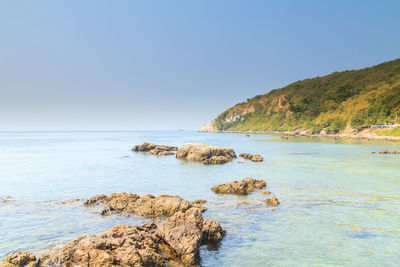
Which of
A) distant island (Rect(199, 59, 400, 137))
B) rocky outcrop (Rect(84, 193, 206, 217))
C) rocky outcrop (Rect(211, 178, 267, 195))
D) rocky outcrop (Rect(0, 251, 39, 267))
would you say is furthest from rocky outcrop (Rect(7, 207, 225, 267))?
distant island (Rect(199, 59, 400, 137))

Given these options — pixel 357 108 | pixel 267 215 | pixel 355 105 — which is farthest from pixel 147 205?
pixel 355 105

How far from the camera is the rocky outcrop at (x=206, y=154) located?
39.1 m

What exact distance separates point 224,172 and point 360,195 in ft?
49.9

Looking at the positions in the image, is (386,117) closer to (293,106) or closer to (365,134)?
(365,134)

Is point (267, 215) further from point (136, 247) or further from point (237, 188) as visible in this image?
point (136, 247)

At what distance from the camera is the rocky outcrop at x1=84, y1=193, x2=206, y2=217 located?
1506 centimetres

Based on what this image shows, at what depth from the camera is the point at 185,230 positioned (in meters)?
10.6

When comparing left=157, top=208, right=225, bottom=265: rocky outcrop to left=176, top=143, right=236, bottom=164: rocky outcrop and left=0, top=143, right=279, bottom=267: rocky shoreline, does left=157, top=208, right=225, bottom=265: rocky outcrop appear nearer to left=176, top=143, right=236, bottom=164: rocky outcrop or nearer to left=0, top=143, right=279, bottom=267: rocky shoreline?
left=0, top=143, right=279, bottom=267: rocky shoreline

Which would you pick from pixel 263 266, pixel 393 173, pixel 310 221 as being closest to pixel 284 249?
pixel 263 266

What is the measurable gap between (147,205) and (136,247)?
6.55 metres

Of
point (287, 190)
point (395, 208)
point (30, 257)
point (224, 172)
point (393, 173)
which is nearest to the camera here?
point (30, 257)

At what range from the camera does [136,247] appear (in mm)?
9289

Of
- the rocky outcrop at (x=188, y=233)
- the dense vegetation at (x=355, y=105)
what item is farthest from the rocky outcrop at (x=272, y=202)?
the dense vegetation at (x=355, y=105)

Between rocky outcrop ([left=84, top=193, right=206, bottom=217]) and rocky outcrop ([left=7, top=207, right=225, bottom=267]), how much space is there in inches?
141
